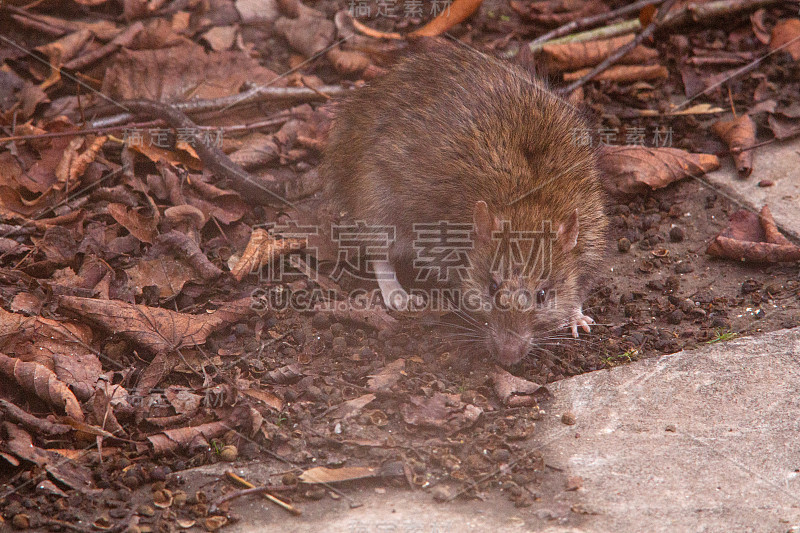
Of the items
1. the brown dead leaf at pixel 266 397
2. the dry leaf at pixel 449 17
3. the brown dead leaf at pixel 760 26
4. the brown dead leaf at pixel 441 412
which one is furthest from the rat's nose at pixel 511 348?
the brown dead leaf at pixel 760 26

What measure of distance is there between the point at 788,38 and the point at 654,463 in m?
4.62

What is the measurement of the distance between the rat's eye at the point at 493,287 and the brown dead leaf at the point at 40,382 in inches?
84.6

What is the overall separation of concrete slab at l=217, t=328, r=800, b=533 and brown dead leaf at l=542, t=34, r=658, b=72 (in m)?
3.01

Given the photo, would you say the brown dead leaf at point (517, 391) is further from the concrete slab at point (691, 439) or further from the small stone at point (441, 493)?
the small stone at point (441, 493)

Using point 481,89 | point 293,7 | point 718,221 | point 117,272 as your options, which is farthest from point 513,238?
point 293,7

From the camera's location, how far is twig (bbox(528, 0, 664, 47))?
621 centimetres

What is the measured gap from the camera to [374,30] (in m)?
6.48

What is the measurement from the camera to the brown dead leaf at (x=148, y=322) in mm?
3973

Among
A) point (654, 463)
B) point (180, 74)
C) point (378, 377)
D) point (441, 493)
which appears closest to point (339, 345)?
point (378, 377)

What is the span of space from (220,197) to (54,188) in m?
1.03

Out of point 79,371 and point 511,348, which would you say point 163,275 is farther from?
point 511,348

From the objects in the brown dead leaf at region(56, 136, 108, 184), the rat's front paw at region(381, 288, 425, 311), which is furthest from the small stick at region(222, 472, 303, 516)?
the brown dead leaf at region(56, 136, 108, 184)

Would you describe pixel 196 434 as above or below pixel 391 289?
→ below

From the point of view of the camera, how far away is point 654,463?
3.25 metres
